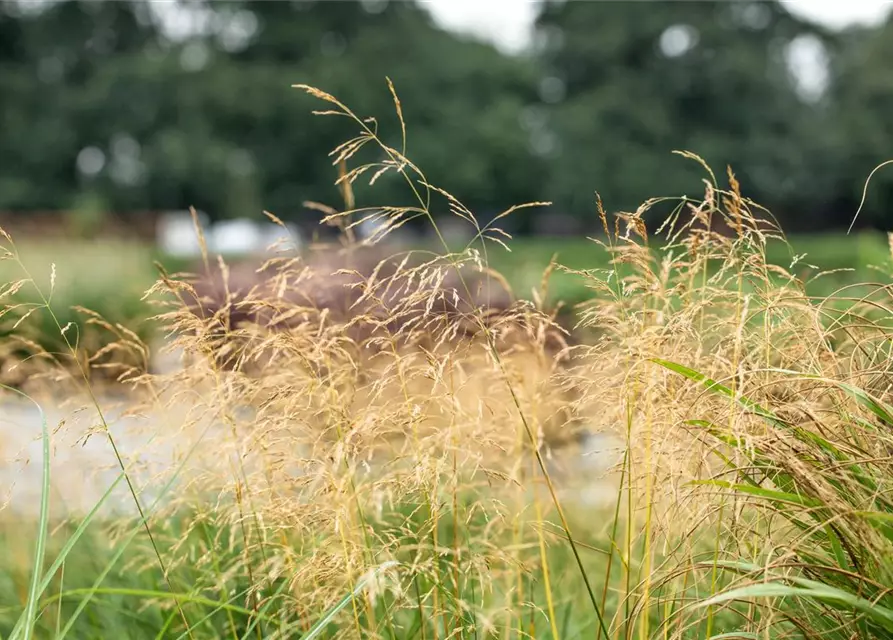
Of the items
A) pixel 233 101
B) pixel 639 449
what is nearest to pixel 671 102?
pixel 233 101

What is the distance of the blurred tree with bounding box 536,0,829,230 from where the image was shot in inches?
1044

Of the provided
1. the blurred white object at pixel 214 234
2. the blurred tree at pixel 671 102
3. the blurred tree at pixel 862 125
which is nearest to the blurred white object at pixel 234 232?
the blurred white object at pixel 214 234

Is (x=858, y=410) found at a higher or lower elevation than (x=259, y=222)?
higher

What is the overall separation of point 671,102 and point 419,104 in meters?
7.75

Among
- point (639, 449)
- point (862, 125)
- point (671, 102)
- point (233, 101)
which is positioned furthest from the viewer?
point (671, 102)

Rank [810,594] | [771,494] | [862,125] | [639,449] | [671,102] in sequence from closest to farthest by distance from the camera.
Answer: [810,594] < [771,494] < [639,449] < [862,125] < [671,102]

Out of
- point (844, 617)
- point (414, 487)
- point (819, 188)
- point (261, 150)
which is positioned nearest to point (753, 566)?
point (844, 617)

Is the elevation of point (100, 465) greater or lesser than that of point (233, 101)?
greater

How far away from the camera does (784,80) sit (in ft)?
97.2

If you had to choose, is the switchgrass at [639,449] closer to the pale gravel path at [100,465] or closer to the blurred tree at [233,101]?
the pale gravel path at [100,465]

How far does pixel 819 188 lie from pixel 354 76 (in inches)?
580

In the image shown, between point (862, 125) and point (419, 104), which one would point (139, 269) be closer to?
point (419, 104)

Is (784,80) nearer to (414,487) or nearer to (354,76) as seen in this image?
(354,76)

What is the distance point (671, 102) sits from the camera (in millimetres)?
28109
